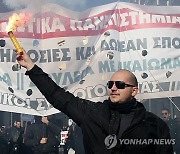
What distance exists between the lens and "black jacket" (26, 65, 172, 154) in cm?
265

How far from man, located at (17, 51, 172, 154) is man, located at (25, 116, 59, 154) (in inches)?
158

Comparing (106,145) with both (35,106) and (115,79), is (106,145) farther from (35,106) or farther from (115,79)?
(35,106)

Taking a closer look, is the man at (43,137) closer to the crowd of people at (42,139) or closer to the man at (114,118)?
the crowd of people at (42,139)

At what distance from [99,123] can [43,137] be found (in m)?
4.32

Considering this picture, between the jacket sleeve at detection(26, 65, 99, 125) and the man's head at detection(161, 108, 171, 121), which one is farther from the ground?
the jacket sleeve at detection(26, 65, 99, 125)

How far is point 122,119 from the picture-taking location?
2.67 meters

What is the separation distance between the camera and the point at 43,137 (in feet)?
22.5

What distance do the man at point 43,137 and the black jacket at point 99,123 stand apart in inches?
157

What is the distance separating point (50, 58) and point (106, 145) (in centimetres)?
301
